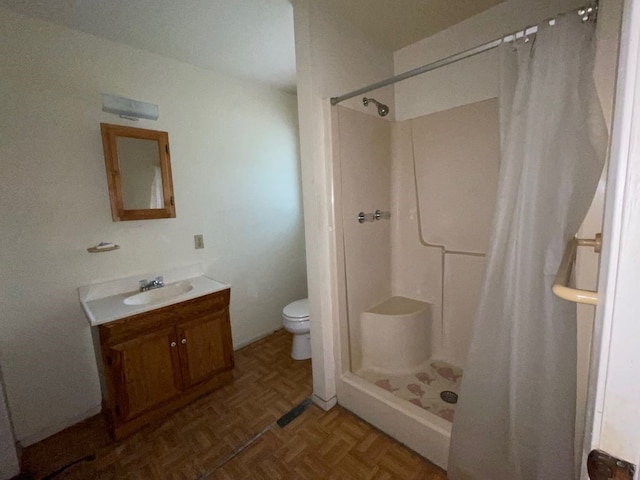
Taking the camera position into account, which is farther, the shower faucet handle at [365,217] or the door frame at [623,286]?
the shower faucet handle at [365,217]

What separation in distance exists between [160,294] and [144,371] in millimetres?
546

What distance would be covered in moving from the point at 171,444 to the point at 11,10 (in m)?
2.54

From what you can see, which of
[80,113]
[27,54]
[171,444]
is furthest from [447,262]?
[27,54]

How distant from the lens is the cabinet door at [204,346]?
1783mm

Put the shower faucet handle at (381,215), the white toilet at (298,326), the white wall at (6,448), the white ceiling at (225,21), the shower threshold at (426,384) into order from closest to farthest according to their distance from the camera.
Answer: the white wall at (6,448) → the white ceiling at (225,21) → the shower threshold at (426,384) → the shower faucet handle at (381,215) → the white toilet at (298,326)

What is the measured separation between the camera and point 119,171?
1764mm

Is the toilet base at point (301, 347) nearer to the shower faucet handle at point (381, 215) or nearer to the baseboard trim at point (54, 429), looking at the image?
the shower faucet handle at point (381, 215)

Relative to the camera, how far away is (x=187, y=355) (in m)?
1.79

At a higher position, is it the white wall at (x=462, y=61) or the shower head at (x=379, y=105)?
the white wall at (x=462, y=61)

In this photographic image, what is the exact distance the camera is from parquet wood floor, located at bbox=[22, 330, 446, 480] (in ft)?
4.48

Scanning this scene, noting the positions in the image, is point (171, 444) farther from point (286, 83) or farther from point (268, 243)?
point (286, 83)

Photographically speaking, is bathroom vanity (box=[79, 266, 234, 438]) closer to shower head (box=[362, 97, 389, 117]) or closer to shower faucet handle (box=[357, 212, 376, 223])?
shower faucet handle (box=[357, 212, 376, 223])

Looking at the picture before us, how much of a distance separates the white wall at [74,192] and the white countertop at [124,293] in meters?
0.06

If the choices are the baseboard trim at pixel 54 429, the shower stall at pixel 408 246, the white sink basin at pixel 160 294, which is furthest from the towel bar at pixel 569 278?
the baseboard trim at pixel 54 429
